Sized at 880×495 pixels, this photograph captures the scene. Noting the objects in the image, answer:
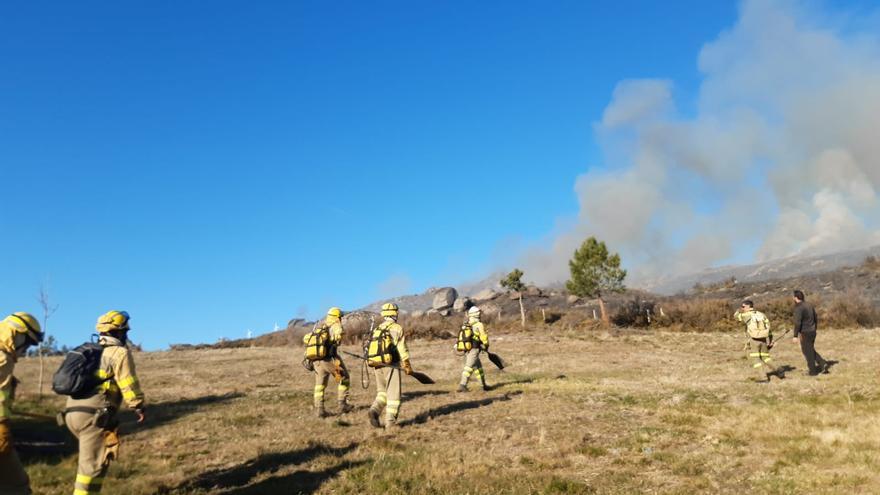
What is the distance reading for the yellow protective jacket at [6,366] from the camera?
739 centimetres

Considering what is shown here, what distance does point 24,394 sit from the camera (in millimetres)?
20719

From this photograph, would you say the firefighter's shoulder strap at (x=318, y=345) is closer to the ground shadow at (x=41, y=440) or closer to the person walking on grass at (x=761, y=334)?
the ground shadow at (x=41, y=440)

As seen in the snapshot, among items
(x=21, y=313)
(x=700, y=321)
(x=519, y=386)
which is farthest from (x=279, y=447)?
(x=700, y=321)

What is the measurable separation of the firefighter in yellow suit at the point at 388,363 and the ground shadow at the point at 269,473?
1980 millimetres

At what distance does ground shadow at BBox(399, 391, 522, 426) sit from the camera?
15123 millimetres

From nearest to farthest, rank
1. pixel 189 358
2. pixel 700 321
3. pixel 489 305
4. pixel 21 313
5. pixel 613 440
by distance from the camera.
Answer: pixel 21 313 → pixel 613 440 → pixel 189 358 → pixel 700 321 → pixel 489 305

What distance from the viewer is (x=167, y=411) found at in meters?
18.5

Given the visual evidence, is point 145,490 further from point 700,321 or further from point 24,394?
point 700,321

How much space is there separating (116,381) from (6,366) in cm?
128

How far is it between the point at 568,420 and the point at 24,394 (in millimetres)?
18219

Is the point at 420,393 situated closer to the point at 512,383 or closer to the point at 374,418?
the point at 512,383

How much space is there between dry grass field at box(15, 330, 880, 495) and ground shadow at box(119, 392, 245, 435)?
8 centimetres

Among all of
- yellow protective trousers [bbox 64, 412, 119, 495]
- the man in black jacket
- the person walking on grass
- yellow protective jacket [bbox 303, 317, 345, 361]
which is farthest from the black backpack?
the man in black jacket

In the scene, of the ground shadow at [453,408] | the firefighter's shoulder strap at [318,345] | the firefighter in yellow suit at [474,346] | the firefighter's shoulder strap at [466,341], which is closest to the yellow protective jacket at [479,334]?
the firefighter in yellow suit at [474,346]
